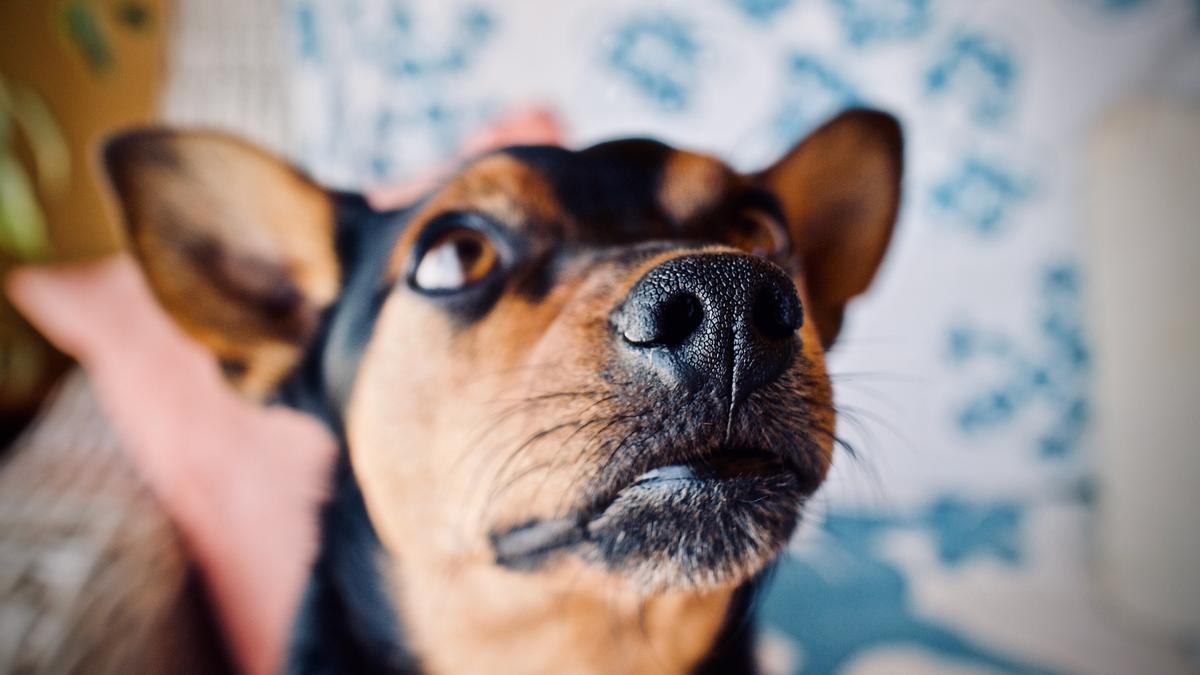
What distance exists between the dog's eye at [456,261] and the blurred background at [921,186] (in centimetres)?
29

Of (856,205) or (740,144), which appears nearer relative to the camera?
(856,205)

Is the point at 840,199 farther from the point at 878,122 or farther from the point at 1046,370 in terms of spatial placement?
the point at 1046,370

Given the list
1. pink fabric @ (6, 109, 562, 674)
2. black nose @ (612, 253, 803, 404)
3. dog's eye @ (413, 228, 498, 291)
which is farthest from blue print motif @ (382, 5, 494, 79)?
black nose @ (612, 253, 803, 404)

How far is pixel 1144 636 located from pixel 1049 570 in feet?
0.45

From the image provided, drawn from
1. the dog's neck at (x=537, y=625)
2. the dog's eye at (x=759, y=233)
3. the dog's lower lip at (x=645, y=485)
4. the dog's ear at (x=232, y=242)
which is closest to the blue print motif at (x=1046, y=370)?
the dog's eye at (x=759, y=233)

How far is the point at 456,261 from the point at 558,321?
20 centimetres

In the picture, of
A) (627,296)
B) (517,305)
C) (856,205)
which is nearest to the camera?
(627,296)

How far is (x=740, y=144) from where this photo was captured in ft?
3.48

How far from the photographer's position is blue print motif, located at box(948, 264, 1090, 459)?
1105 mm

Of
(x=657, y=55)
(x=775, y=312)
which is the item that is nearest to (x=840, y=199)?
(x=657, y=55)

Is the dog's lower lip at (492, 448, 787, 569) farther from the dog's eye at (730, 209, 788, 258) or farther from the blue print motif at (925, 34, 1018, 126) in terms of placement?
the blue print motif at (925, 34, 1018, 126)

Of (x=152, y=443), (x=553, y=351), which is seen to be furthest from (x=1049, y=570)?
(x=152, y=443)

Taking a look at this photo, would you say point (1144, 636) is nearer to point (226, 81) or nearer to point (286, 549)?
point (286, 549)

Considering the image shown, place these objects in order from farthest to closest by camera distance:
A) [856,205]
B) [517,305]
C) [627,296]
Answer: [856,205] → [517,305] → [627,296]
